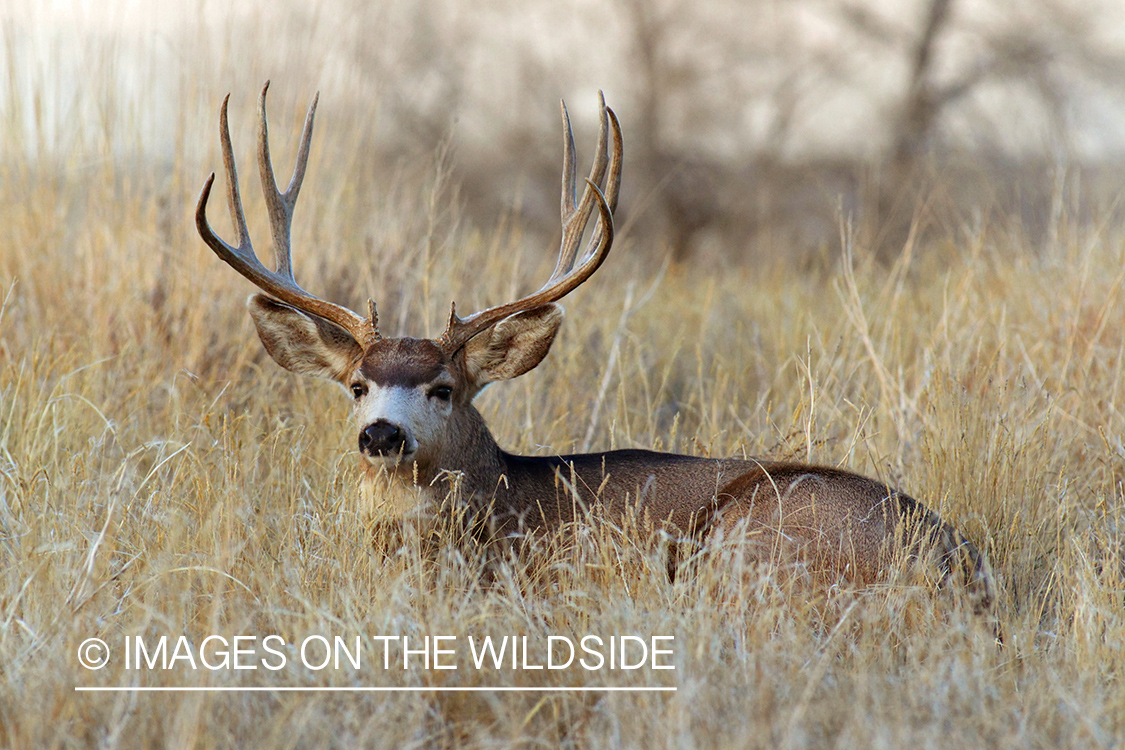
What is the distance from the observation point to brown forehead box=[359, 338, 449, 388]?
3572 mm

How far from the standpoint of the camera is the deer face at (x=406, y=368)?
345 cm

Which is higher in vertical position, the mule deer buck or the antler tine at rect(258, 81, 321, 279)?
the antler tine at rect(258, 81, 321, 279)

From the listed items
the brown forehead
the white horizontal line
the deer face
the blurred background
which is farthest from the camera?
the blurred background

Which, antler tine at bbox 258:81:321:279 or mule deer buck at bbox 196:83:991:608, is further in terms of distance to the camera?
antler tine at bbox 258:81:321:279

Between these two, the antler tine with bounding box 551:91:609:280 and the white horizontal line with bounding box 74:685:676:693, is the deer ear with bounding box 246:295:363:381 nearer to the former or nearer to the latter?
the antler tine with bounding box 551:91:609:280

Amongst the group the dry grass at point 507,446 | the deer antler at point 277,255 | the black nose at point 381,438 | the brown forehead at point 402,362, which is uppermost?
the deer antler at point 277,255

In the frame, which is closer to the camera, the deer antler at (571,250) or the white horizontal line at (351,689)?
the white horizontal line at (351,689)

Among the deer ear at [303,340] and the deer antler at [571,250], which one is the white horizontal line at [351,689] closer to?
the deer antler at [571,250]

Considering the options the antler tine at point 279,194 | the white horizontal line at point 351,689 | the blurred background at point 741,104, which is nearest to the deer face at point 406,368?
the antler tine at point 279,194

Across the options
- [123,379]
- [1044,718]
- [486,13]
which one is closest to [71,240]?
[123,379]

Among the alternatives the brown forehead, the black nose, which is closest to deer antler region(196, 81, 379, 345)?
the brown forehead

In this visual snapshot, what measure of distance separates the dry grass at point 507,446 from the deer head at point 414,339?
0.38 meters

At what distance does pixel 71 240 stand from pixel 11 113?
70cm

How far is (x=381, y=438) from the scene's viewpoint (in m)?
3.35
